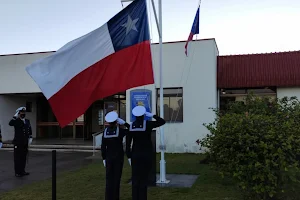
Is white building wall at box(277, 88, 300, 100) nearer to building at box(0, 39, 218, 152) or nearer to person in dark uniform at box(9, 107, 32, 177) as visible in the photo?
building at box(0, 39, 218, 152)

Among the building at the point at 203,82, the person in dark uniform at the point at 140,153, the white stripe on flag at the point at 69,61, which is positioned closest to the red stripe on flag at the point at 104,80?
the white stripe on flag at the point at 69,61

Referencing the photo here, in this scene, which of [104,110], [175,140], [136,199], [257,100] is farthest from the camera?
[104,110]

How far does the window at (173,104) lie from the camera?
1478 cm

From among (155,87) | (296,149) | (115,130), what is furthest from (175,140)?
(296,149)

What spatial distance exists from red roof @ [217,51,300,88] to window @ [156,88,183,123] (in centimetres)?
202

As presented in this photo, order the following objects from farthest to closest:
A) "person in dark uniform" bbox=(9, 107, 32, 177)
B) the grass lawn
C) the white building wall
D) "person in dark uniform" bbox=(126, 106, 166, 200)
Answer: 1. the white building wall
2. "person in dark uniform" bbox=(9, 107, 32, 177)
3. the grass lawn
4. "person in dark uniform" bbox=(126, 106, 166, 200)

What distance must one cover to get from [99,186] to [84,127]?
12754 mm

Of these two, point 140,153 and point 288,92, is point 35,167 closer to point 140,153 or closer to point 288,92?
point 140,153

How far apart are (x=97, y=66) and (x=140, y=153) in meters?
1.98

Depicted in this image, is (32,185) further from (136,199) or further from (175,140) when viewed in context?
(175,140)

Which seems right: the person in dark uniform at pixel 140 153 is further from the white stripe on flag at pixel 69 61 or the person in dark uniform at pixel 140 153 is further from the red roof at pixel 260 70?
the red roof at pixel 260 70

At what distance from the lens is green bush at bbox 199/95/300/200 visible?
5.11 metres

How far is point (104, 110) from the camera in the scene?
19.8 metres

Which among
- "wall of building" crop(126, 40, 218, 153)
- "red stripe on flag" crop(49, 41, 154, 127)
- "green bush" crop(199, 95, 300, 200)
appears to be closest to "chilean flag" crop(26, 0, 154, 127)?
"red stripe on flag" crop(49, 41, 154, 127)
